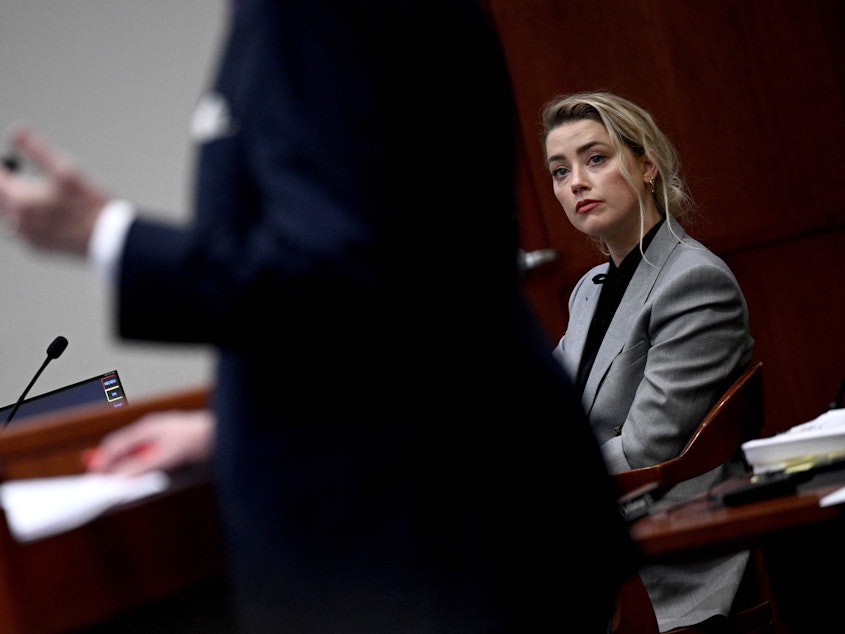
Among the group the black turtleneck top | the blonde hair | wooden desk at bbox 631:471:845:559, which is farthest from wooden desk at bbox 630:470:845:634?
the blonde hair

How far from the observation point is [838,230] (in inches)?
125

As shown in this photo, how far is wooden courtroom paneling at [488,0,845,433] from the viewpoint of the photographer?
3174 mm

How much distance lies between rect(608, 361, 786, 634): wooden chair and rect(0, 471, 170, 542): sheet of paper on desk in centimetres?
119

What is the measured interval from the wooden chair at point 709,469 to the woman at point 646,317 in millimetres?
41

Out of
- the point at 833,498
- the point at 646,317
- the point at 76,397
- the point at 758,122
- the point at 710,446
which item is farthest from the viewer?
the point at 758,122

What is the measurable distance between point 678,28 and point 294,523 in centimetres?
282

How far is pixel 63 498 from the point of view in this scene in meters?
0.76

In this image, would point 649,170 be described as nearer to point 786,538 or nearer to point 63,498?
point 786,538

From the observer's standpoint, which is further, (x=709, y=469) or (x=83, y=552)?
(x=709, y=469)

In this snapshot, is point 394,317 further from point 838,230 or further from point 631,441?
point 838,230

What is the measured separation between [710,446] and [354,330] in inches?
50.1

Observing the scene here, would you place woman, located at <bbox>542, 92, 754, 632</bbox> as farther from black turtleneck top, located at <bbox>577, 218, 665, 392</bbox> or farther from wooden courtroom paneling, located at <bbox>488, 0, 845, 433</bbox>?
wooden courtroom paneling, located at <bbox>488, 0, 845, 433</bbox>

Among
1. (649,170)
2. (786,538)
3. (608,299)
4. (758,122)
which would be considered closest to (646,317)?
(608,299)

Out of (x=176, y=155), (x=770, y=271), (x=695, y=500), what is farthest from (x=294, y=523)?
(x=176, y=155)
